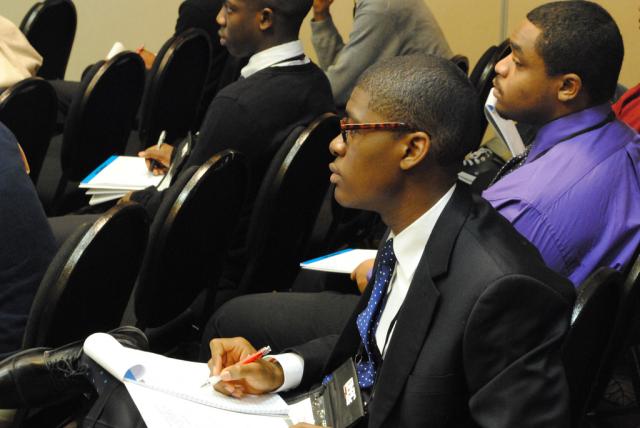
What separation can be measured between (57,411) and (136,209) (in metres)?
0.44

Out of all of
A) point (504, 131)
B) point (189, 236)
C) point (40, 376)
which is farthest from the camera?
point (504, 131)

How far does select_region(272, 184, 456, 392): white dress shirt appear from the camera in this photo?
5.13 feet

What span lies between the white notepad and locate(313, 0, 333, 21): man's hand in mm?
2812

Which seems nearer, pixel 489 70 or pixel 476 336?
pixel 476 336

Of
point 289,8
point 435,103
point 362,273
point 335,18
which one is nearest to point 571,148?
point 362,273

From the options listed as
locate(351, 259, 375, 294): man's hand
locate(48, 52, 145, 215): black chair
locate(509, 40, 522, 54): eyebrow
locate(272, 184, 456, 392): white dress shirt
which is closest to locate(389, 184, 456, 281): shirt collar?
locate(272, 184, 456, 392): white dress shirt

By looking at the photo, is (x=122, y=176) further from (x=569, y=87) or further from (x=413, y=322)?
(x=413, y=322)

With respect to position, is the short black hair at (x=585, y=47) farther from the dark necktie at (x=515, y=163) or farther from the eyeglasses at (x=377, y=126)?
the eyeglasses at (x=377, y=126)

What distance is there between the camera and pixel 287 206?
244cm

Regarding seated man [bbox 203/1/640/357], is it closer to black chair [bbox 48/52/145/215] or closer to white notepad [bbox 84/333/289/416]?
white notepad [bbox 84/333/289/416]

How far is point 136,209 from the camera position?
6.03ft

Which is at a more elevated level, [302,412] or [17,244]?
[17,244]

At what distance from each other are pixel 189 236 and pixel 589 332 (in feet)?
3.06

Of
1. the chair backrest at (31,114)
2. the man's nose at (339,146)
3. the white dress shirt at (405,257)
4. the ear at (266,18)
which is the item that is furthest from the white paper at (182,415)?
the ear at (266,18)
